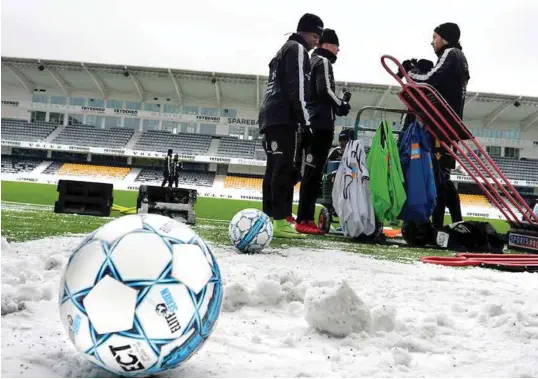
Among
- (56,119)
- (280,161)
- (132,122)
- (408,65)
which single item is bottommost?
(280,161)

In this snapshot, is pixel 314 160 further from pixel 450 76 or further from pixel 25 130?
pixel 25 130

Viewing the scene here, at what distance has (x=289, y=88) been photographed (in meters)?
4.63

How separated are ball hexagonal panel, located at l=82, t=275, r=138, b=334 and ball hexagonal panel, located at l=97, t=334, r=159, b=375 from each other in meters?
0.03

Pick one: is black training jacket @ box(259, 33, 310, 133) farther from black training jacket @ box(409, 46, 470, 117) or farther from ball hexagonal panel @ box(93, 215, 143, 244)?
ball hexagonal panel @ box(93, 215, 143, 244)

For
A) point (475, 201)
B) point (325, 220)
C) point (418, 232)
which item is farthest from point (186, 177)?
point (418, 232)

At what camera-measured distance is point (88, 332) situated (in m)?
1.14

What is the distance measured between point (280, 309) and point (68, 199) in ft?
17.1

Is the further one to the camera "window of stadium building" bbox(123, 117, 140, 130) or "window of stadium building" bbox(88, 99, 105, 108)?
"window of stadium building" bbox(123, 117, 140, 130)

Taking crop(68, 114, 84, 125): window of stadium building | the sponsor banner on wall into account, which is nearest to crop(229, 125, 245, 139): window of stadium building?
crop(68, 114, 84, 125): window of stadium building

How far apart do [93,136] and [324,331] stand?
Answer: 36019mm

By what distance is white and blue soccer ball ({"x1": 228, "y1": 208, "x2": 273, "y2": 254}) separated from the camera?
11.5 feet

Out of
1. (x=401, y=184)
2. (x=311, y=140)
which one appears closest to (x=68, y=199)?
(x=311, y=140)

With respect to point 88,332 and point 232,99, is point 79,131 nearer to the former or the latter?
point 232,99

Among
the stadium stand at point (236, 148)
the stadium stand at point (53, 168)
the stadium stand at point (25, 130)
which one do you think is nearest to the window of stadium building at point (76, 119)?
the stadium stand at point (25, 130)
